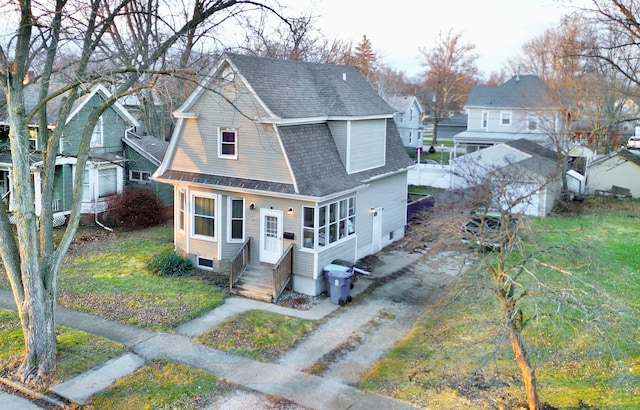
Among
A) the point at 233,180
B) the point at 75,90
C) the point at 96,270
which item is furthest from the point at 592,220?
the point at 75,90

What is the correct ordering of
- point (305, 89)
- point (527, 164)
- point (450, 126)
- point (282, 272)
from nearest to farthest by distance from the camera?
point (282, 272) → point (305, 89) → point (527, 164) → point (450, 126)

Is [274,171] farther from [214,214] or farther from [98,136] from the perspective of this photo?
[98,136]

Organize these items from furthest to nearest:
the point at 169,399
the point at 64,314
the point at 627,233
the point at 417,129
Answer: the point at 417,129
the point at 627,233
the point at 64,314
the point at 169,399

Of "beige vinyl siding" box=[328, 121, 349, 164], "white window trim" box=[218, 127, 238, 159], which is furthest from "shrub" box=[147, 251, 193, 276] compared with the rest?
"beige vinyl siding" box=[328, 121, 349, 164]

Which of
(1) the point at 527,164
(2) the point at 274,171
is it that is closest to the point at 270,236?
(2) the point at 274,171

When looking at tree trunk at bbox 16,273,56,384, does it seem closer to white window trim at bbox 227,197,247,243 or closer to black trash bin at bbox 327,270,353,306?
white window trim at bbox 227,197,247,243

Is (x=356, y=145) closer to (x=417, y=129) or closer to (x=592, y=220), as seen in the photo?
(x=592, y=220)
